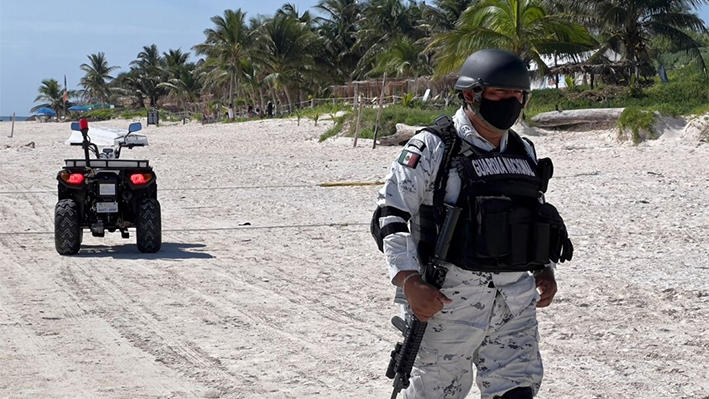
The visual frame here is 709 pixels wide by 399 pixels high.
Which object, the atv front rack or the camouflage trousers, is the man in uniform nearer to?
the camouflage trousers

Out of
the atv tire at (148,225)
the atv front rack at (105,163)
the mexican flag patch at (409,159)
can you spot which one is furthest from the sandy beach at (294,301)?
the mexican flag patch at (409,159)

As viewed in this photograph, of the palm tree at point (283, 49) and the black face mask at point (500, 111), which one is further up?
the palm tree at point (283, 49)

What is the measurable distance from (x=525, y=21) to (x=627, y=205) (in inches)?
506

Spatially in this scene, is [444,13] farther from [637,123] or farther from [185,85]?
[637,123]

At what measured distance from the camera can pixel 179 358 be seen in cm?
533

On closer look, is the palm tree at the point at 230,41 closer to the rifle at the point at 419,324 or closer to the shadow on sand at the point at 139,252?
the shadow on sand at the point at 139,252

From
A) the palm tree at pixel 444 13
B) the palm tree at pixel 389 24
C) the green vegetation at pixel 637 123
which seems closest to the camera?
the green vegetation at pixel 637 123

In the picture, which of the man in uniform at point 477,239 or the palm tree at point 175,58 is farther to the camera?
the palm tree at point 175,58

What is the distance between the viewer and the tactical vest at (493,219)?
3.15m

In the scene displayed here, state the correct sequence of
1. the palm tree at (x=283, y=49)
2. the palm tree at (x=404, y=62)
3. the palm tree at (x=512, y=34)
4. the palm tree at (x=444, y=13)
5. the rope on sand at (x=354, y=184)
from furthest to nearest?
the palm tree at (x=283, y=49), the palm tree at (x=444, y=13), the palm tree at (x=404, y=62), the palm tree at (x=512, y=34), the rope on sand at (x=354, y=184)

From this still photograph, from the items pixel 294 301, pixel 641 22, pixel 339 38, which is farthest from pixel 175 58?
pixel 294 301

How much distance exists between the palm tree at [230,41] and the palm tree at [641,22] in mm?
32712

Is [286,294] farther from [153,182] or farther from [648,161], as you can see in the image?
[648,161]

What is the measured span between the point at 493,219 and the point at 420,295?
36 cm
